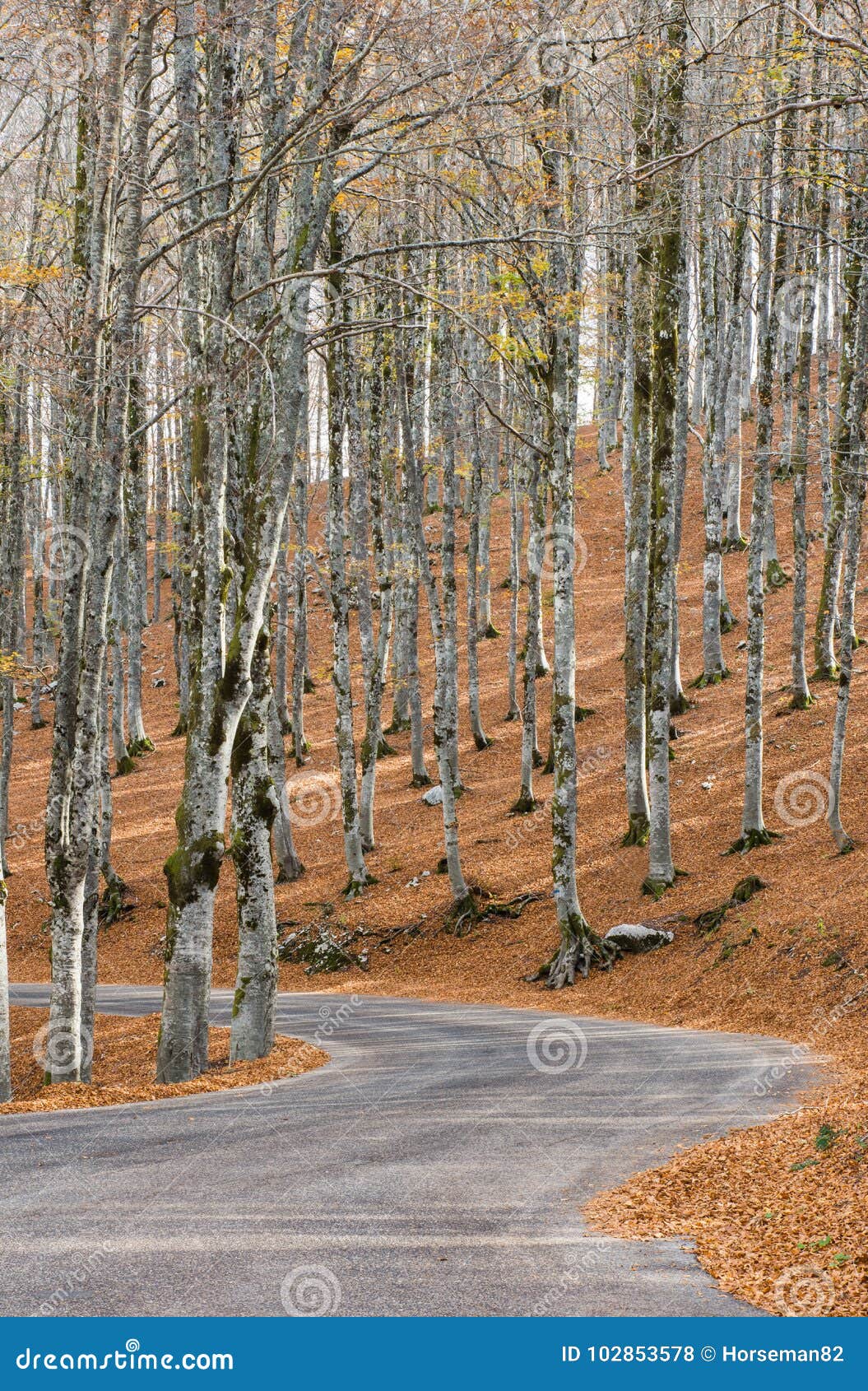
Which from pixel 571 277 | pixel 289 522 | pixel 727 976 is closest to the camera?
pixel 727 976

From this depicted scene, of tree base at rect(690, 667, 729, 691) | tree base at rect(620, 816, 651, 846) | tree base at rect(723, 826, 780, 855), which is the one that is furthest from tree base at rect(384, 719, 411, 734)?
tree base at rect(723, 826, 780, 855)

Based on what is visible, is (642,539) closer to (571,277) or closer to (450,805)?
(571,277)

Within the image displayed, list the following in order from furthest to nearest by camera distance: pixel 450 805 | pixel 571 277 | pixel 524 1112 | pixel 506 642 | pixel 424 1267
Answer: pixel 506 642 < pixel 450 805 < pixel 571 277 < pixel 524 1112 < pixel 424 1267

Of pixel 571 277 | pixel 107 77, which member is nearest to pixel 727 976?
pixel 571 277

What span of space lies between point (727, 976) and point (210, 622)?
7721 mm

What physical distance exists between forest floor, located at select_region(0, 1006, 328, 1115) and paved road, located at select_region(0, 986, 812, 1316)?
1.38 ft

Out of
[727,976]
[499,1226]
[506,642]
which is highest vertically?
[506,642]

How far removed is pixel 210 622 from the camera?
1002cm

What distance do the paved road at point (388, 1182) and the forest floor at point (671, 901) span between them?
0.53 meters

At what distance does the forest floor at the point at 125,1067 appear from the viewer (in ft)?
30.0

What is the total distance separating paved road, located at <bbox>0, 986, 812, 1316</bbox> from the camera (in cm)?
468

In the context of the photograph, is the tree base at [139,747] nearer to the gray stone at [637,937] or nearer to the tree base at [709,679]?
the tree base at [709,679]

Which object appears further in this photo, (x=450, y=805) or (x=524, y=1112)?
(x=450, y=805)

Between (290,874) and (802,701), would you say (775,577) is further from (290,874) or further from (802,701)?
(290,874)
